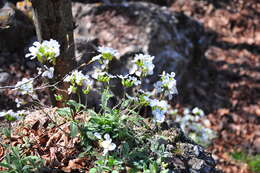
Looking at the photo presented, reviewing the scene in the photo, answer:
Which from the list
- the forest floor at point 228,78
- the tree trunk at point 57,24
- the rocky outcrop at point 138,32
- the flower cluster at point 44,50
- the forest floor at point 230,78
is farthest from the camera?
the forest floor at point 230,78

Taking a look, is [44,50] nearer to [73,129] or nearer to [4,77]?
[73,129]

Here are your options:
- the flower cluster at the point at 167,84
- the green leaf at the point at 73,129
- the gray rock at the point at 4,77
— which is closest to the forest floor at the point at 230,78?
the gray rock at the point at 4,77

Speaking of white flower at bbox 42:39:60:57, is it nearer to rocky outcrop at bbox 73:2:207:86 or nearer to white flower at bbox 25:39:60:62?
white flower at bbox 25:39:60:62

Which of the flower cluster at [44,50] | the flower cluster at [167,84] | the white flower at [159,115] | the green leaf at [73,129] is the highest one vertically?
A: the flower cluster at [44,50]

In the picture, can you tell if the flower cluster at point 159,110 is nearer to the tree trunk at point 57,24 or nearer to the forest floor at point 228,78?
the tree trunk at point 57,24

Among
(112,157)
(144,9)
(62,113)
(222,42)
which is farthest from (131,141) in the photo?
(222,42)

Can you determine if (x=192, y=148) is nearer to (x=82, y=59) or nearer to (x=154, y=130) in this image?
(x=154, y=130)
